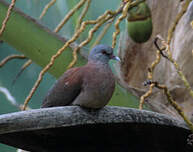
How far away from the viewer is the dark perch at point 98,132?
765 millimetres

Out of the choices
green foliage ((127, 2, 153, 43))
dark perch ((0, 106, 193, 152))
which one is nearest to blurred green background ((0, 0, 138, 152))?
green foliage ((127, 2, 153, 43))

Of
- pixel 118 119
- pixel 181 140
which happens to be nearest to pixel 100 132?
pixel 118 119

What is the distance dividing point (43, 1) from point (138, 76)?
2.74ft

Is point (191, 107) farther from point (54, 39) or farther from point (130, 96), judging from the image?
point (54, 39)

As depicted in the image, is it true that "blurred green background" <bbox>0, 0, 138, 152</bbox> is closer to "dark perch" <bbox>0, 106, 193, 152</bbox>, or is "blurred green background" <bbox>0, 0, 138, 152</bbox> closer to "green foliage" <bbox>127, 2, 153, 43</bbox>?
"green foliage" <bbox>127, 2, 153, 43</bbox>

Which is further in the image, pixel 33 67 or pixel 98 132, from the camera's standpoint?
pixel 33 67

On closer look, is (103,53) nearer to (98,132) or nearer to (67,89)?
(67,89)

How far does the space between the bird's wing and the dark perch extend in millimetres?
196

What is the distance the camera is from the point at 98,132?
831mm

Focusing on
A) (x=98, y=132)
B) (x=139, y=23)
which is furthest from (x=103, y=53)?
(x=98, y=132)

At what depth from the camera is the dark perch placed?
76 centimetres

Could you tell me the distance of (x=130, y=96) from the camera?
1.30 m

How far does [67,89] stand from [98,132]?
259 millimetres

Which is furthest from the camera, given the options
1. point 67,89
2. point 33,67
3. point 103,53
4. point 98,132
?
point 33,67
